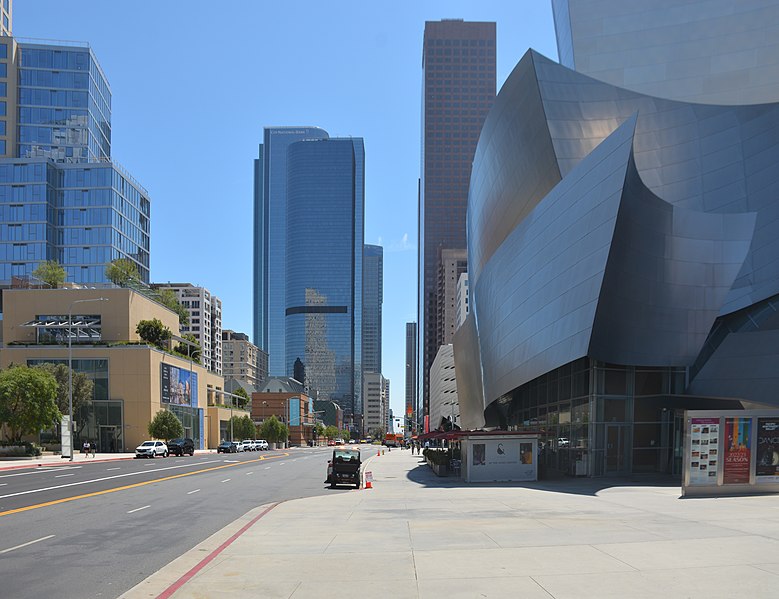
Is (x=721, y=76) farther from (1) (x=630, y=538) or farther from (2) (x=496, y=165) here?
(1) (x=630, y=538)

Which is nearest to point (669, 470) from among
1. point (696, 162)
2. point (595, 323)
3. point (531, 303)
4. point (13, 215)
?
point (595, 323)

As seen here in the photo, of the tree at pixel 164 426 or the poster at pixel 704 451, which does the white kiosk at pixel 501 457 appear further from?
the tree at pixel 164 426

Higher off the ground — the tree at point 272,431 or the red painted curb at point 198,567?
the red painted curb at point 198,567

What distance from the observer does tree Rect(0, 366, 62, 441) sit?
52281mm

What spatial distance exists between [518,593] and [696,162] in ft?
116

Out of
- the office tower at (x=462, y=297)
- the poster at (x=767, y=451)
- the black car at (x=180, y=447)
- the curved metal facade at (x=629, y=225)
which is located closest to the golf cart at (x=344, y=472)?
the curved metal facade at (x=629, y=225)

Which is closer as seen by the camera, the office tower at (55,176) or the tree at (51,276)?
the tree at (51,276)

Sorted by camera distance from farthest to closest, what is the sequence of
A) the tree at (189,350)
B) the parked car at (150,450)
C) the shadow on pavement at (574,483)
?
the tree at (189,350) → the parked car at (150,450) → the shadow on pavement at (574,483)

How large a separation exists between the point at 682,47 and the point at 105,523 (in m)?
53.8

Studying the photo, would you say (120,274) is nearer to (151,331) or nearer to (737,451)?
(151,331)

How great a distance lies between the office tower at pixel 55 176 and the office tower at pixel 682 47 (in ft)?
297

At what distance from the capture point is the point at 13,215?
118750 millimetres

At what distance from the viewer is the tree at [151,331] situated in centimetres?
8125

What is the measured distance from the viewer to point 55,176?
121812 millimetres
